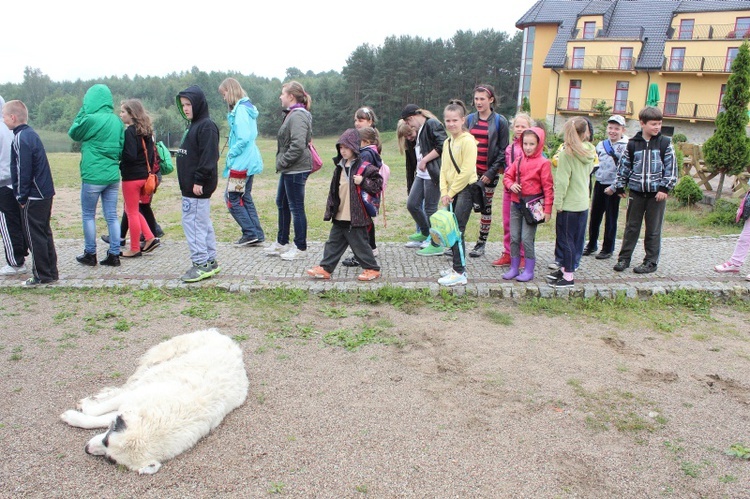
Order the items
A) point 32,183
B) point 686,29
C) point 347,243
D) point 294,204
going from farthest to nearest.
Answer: point 686,29 → point 294,204 → point 347,243 → point 32,183

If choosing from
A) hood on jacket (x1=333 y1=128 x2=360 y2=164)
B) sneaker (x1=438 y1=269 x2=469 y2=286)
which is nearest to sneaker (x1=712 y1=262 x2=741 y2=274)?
sneaker (x1=438 y1=269 x2=469 y2=286)

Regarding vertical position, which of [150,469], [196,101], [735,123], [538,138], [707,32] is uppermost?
[707,32]

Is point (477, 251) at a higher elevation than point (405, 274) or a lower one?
higher

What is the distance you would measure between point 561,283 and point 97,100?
19.4 feet

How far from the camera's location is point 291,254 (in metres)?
7.07

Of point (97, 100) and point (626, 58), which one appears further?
point (626, 58)

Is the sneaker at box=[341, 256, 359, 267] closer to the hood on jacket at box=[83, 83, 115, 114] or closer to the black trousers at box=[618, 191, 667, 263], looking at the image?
the black trousers at box=[618, 191, 667, 263]

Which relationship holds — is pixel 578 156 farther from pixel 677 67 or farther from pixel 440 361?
pixel 677 67

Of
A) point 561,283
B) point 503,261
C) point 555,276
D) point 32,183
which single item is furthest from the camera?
point 503,261

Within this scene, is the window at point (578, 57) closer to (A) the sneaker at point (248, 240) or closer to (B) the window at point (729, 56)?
(B) the window at point (729, 56)

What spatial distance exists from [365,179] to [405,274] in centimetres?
134

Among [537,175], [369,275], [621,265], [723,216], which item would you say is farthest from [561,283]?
[723,216]

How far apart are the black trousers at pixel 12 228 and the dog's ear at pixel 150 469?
4555 mm

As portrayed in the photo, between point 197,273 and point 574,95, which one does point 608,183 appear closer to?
point 197,273
